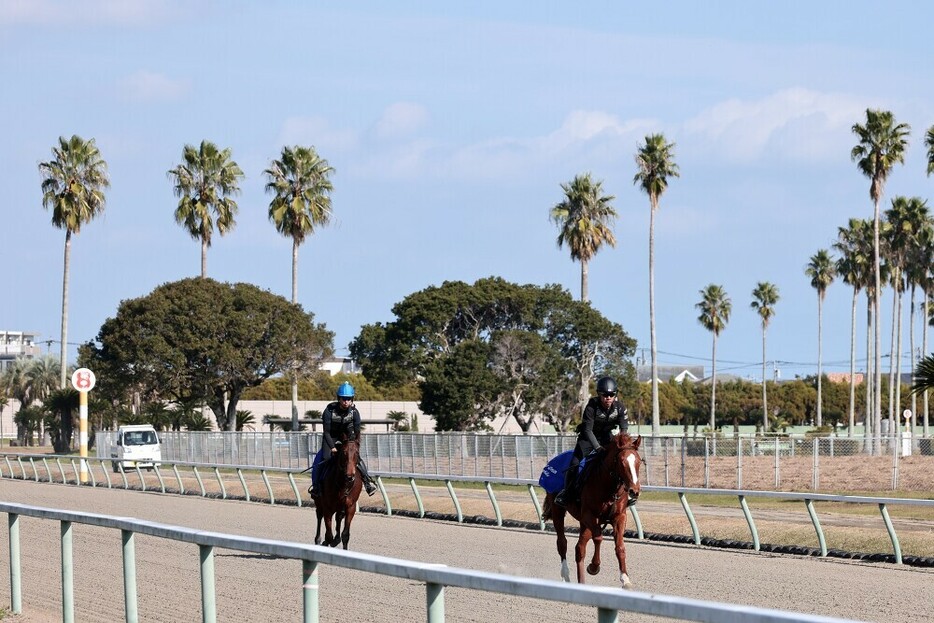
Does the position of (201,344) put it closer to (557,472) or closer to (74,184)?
(74,184)

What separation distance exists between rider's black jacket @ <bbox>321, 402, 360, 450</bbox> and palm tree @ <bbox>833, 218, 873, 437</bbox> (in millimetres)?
83923

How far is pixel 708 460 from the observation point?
40375 millimetres

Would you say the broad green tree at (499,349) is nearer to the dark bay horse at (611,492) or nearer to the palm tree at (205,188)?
the palm tree at (205,188)

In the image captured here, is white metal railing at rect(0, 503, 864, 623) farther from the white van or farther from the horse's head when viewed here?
the white van

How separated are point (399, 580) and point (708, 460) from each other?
34202 millimetres

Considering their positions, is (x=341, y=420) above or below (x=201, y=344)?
below

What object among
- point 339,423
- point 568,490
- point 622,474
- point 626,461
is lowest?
point 568,490

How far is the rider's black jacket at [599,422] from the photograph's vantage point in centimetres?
1459

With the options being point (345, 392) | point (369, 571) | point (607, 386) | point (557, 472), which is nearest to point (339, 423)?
point (345, 392)

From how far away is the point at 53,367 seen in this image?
118 metres

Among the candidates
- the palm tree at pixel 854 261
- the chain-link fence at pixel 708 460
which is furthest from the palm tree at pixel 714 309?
the chain-link fence at pixel 708 460

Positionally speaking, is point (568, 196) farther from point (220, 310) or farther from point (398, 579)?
point (398, 579)

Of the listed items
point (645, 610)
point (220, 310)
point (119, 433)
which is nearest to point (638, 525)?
point (645, 610)

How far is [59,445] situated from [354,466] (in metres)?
68.8
